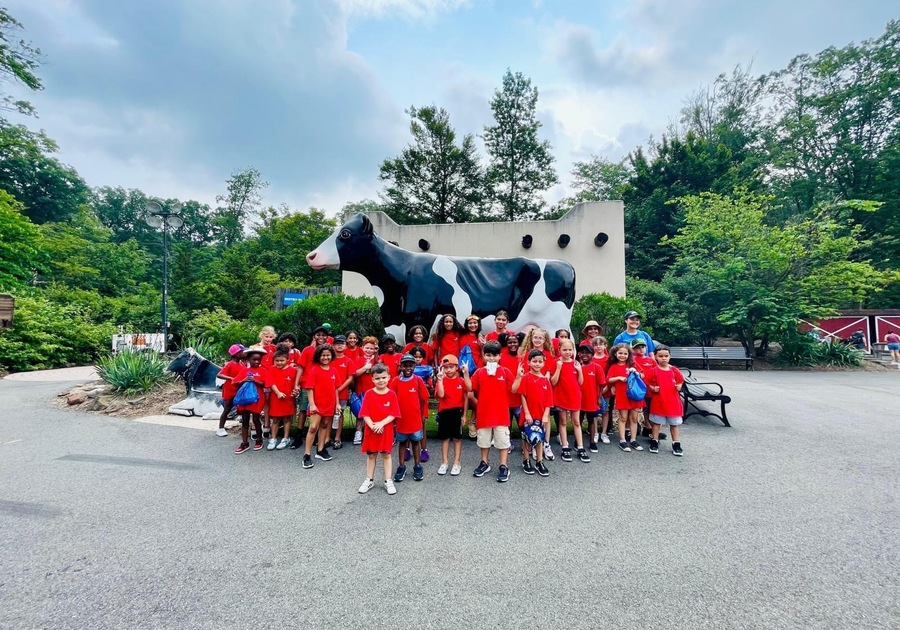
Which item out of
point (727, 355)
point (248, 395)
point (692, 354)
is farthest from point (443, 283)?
point (727, 355)

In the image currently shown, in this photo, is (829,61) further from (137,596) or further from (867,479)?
(137,596)

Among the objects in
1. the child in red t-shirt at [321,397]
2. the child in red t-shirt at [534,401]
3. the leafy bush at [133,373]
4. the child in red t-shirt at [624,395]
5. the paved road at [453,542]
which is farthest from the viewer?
the leafy bush at [133,373]

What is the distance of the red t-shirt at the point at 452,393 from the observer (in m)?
3.95

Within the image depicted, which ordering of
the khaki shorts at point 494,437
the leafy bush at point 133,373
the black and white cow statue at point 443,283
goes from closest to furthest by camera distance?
1. the khaki shorts at point 494,437
2. the black and white cow statue at point 443,283
3. the leafy bush at point 133,373

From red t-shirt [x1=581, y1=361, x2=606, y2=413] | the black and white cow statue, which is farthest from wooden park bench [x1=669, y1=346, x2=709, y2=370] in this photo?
red t-shirt [x1=581, y1=361, x2=606, y2=413]

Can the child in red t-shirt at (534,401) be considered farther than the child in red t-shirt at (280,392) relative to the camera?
No

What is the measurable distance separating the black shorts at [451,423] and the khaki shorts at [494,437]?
261 millimetres

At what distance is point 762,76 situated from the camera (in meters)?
26.5

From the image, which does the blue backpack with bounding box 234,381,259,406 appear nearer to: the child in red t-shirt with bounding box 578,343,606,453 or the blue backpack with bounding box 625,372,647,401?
the child in red t-shirt with bounding box 578,343,606,453

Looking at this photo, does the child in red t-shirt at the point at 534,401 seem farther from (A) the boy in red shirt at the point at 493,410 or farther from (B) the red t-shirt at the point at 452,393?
(B) the red t-shirt at the point at 452,393

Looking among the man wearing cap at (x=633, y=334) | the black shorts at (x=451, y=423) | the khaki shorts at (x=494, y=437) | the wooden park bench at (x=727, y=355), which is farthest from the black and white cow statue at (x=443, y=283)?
the wooden park bench at (x=727, y=355)

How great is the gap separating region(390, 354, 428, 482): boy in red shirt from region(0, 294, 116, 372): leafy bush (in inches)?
553

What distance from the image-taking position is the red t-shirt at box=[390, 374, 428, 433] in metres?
3.74

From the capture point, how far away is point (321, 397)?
13.9ft
